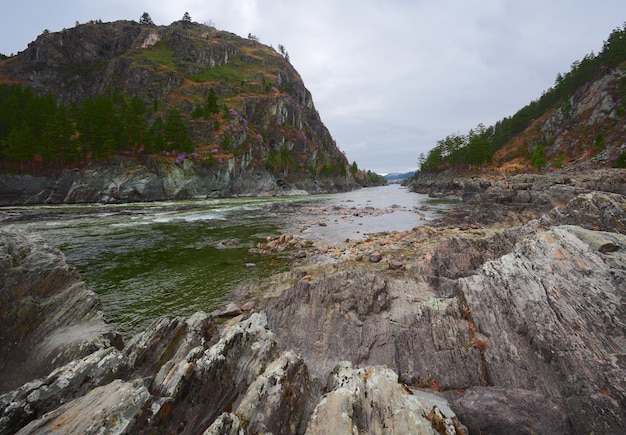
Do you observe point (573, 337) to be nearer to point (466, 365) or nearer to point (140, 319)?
point (466, 365)

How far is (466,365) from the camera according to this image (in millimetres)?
7562

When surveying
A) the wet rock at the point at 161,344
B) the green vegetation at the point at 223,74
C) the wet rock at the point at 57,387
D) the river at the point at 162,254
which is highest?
the green vegetation at the point at 223,74

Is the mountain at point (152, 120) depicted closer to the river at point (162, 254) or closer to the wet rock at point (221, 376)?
the river at point (162, 254)

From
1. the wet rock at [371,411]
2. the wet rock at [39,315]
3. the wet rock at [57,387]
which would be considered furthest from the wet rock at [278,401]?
the wet rock at [39,315]

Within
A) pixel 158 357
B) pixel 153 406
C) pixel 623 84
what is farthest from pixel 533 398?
pixel 623 84

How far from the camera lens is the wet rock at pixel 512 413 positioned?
545 centimetres

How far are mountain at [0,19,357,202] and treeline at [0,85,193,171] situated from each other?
10.8 inches

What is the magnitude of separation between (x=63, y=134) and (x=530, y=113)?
182 m

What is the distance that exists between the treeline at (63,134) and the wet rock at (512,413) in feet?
265

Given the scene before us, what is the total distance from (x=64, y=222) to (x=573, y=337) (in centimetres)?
4926

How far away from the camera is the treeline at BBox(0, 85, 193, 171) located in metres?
57.5

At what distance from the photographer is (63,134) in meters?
60.6

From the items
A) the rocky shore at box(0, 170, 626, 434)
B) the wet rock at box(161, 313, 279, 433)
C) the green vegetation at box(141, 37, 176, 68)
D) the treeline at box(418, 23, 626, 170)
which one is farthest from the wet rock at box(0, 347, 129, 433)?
the green vegetation at box(141, 37, 176, 68)

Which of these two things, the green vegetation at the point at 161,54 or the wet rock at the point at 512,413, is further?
the green vegetation at the point at 161,54
